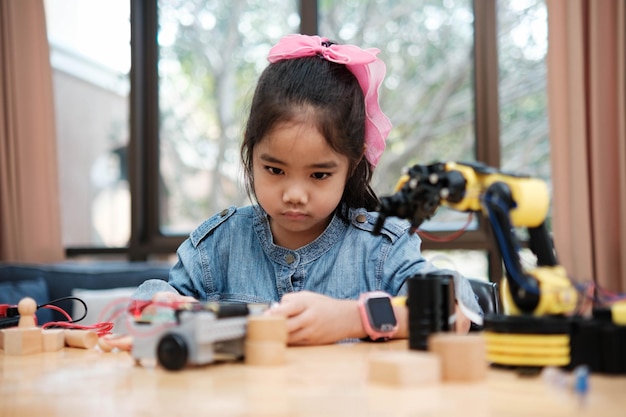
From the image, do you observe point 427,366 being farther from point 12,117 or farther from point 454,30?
point 12,117

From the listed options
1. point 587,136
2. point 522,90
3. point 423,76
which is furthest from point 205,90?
point 587,136

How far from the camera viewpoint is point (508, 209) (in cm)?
72

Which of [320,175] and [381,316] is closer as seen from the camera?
[381,316]

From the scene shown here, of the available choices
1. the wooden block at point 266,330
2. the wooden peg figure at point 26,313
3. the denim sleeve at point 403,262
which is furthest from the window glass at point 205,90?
the wooden block at point 266,330

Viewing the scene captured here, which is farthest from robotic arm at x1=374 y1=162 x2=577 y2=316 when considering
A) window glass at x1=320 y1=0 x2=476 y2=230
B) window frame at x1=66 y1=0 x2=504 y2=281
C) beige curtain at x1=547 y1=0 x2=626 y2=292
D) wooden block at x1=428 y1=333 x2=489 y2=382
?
window frame at x1=66 y1=0 x2=504 y2=281

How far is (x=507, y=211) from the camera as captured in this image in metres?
0.71

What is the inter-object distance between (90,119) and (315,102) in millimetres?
2531

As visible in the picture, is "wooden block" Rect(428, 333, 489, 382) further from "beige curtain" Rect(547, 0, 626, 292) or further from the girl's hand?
"beige curtain" Rect(547, 0, 626, 292)

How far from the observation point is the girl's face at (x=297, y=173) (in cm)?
117

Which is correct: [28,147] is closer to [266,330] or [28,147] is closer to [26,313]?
[26,313]

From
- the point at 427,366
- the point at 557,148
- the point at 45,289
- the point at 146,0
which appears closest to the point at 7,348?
the point at 427,366

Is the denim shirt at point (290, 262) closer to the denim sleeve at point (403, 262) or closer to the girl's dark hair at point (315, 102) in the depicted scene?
the denim sleeve at point (403, 262)

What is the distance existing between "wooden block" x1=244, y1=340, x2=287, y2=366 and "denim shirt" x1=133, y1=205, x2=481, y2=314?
19.8 inches

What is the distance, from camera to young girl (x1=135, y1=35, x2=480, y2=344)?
46.7 inches
